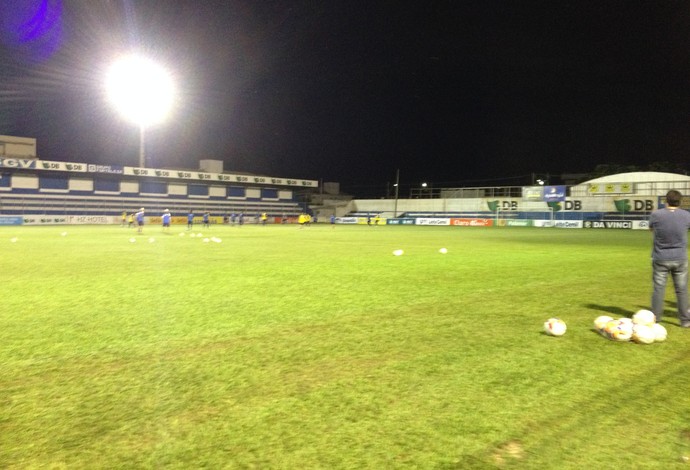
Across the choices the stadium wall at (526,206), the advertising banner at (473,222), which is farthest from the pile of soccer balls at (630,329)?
the advertising banner at (473,222)

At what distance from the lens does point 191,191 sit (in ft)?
250

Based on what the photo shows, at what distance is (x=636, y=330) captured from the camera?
5883 mm

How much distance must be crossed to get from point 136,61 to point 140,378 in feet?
178

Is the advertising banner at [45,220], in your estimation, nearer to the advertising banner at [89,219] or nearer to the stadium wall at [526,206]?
the advertising banner at [89,219]

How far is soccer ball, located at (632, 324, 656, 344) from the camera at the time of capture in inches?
228

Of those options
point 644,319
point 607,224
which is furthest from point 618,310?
point 607,224

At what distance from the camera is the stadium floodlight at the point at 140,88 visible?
50.7 m

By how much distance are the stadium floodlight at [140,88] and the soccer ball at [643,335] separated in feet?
180

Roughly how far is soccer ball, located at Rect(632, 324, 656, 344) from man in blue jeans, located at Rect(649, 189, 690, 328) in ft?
3.32

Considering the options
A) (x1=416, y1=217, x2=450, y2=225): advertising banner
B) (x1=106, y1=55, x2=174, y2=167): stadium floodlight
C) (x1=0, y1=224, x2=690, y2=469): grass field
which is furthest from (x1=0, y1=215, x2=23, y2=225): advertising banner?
(x1=0, y1=224, x2=690, y2=469): grass field

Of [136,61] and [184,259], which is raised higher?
[136,61]

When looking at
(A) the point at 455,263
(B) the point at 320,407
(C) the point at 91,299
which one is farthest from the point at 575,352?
(A) the point at 455,263

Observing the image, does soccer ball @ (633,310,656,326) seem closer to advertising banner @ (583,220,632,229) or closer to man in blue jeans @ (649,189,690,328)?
man in blue jeans @ (649,189,690,328)

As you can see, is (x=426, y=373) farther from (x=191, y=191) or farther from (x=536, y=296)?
(x=191, y=191)
